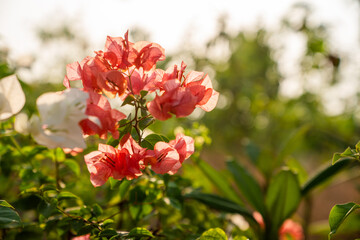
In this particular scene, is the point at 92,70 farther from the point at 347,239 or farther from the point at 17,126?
the point at 347,239

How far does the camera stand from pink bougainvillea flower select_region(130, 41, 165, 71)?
45cm

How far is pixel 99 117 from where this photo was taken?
15.0 inches

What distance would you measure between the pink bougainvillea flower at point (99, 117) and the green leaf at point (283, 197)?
2.21ft

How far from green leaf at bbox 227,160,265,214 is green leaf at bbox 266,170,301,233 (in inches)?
1.4

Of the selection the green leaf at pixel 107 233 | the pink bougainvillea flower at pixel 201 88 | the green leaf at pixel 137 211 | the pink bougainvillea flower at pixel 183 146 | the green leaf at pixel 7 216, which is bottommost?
the green leaf at pixel 7 216

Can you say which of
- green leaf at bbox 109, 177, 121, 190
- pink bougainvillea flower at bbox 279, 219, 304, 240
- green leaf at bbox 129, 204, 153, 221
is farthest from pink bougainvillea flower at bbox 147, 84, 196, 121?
pink bougainvillea flower at bbox 279, 219, 304, 240

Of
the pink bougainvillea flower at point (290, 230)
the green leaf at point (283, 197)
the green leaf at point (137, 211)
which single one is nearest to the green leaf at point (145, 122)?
the green leaf at point (137, 211)

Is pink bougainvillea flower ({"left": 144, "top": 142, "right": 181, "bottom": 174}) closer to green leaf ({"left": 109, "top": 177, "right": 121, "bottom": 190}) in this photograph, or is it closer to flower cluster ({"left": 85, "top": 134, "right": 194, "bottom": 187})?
flower cluster ({"left": 85, "top": 134, "right": 194, "bottom": 187})

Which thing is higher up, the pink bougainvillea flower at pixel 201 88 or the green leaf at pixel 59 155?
the pink bougainvillea flower at pixel 201 88

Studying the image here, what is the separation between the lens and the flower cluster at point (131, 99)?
40cm

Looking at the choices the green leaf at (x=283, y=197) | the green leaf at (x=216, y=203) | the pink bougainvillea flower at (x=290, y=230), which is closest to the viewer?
the green leaf at (x=216, y=203)

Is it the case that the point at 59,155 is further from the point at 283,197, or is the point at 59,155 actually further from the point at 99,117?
the point at 283,197

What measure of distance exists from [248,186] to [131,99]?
705 millimetres

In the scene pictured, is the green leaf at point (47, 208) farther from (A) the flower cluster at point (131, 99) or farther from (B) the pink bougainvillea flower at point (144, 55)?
(B) the pink bougainvillea flower at point (144, 55)
